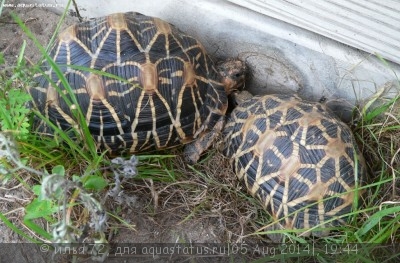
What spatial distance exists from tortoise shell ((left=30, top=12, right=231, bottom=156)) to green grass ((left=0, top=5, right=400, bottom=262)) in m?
0.06

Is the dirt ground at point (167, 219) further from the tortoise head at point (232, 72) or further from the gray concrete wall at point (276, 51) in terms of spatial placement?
the gray concrete wall at point (276, 51)

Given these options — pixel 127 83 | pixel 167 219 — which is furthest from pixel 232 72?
pixel 167 219

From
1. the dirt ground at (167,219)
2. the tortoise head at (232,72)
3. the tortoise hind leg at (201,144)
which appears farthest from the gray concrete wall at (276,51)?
the dirt ground at (167,219)

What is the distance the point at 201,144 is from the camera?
6.32 ft

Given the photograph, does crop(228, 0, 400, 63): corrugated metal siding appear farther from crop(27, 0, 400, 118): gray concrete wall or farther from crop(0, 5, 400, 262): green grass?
crop(0, 5, 400, 262): green grass

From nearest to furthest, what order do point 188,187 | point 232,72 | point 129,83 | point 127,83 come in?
1. point 129,83
2. point 127,83
3. point 188,187
4. point 232,72

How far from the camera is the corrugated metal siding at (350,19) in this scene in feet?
5.15

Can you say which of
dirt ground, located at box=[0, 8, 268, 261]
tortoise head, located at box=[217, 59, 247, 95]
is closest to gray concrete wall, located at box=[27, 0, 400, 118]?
tortoise head, located at box=[217, 59, 247, 95]

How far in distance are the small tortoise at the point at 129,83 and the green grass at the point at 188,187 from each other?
0.06 metres

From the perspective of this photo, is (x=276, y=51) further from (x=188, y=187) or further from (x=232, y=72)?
(x=188, y=187)

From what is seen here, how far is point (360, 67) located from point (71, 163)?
1072 mm

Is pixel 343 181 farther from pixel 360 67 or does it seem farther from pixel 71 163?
pixel 71 163

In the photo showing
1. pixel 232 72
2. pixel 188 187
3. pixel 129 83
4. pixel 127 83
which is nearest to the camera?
pixel 129 83

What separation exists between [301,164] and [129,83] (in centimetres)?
62
